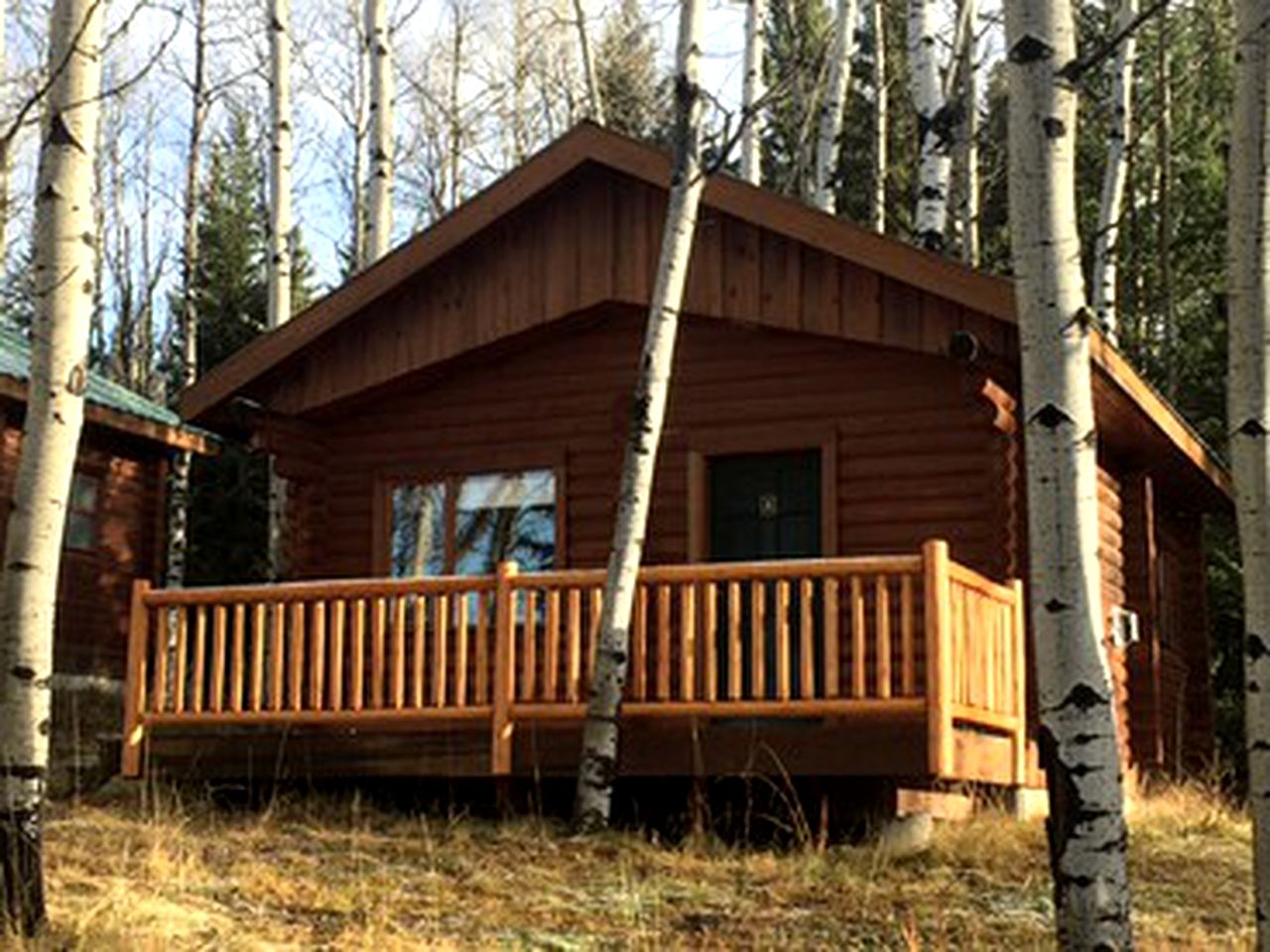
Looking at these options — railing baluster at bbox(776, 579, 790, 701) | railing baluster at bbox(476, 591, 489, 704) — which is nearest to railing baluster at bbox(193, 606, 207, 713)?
railing baluster at bbox(476, 591, 489, 704)

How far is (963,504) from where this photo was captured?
12938 mm

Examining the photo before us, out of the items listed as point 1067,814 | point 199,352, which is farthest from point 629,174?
point 199,352

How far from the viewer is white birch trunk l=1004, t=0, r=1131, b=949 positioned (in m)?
6.16

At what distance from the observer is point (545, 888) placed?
30.1 feet

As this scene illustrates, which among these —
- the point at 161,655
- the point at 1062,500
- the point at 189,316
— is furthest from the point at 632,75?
the point at 1062,500

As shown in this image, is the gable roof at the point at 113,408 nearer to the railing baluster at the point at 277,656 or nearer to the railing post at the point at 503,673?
the railing baluster at the point at 277,656

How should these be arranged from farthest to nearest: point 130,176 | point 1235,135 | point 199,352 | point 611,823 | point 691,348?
A: point 130,176
point 199,352
point 691,348
point 611,823
point 1235,135

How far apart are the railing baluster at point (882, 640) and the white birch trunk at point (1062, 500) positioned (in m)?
3.82

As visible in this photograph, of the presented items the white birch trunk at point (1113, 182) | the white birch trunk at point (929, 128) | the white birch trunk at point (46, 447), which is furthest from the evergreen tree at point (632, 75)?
the white birch trunk at point (46, 447)

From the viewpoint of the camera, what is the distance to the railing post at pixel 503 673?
11.4m

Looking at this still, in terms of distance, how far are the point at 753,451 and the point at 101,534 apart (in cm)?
1013

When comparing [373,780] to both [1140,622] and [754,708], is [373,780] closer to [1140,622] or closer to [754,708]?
→ [754,708]

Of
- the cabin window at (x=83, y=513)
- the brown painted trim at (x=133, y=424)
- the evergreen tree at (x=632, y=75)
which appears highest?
the evergreen tree at (x=632, y=75)

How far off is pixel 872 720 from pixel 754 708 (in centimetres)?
82
